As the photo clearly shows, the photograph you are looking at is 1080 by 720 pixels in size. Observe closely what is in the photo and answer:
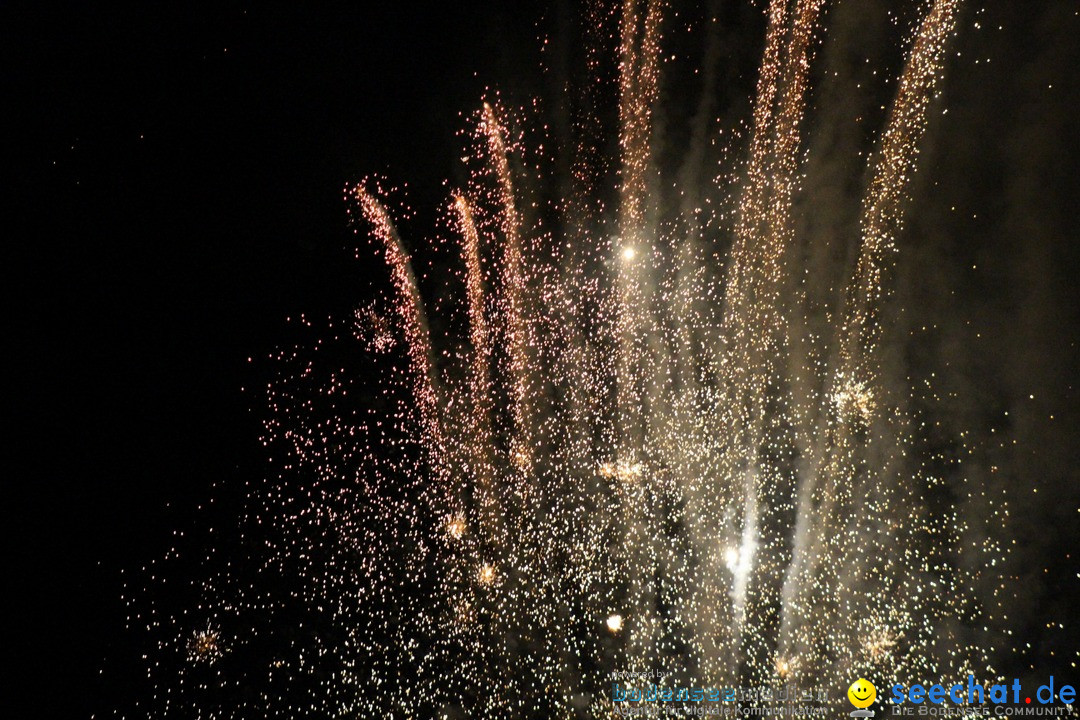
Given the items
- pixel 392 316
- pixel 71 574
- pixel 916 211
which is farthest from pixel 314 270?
pixel 916 211

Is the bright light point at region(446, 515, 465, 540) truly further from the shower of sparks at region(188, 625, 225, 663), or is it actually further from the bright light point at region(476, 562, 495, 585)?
the shower of sparks at region(188, 625, 225, 663)

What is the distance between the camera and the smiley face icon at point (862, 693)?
143 centimetres

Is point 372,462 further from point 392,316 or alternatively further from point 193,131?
point 193,131

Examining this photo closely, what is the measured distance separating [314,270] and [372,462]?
789mm

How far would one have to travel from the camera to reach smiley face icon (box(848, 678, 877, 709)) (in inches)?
56.4

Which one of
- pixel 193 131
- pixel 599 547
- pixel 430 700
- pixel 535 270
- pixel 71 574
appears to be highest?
pixel 193 131

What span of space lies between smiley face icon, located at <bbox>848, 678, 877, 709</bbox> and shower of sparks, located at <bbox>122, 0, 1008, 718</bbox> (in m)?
0.04

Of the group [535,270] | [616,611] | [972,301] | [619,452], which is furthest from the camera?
[535,270]

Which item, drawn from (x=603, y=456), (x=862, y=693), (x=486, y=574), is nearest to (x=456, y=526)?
(x=486, y=574)

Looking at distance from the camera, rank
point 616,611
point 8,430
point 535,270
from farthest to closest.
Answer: point 535,270
point 616,611
point 8,430

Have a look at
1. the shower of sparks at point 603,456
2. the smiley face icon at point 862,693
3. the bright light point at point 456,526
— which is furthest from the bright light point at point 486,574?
the smiley face icon at point 862,693

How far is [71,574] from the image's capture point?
5.17 ft

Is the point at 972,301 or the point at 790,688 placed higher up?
the point at 972,301

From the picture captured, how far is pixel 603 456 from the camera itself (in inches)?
75.4
